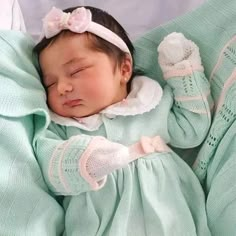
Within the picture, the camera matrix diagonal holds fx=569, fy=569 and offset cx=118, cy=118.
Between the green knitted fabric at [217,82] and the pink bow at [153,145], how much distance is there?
0.09 metres

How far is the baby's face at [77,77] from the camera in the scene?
1.21m

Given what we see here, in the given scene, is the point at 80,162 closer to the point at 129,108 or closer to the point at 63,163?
the point at 63,163

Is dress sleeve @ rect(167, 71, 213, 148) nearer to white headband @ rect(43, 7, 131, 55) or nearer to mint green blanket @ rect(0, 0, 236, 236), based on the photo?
mint green blanket @ rect(0, 0, 236, 236)

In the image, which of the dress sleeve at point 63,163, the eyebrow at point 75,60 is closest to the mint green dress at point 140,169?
the dress sleeve at point 63,163

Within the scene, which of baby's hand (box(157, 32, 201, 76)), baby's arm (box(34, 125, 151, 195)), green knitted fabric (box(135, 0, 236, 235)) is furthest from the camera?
baby's hand (box(157, 32, 201, 76))

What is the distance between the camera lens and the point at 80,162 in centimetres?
102

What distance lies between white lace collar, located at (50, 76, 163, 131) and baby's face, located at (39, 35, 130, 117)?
15 millimetres

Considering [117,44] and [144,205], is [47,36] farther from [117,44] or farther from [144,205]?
[144,205]

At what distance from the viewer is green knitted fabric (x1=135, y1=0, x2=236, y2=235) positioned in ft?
3.76

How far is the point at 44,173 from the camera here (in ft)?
3.68

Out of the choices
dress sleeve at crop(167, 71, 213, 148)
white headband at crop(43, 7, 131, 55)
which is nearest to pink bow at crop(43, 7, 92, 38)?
white headband at crop(43, 7, 131, 55)

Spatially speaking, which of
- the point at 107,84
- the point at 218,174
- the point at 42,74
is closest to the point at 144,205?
the point at 218,174

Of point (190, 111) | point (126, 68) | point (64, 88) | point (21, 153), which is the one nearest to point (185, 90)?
point (190, 111)

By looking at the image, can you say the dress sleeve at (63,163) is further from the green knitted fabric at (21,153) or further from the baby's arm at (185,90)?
the baby's arm at (185,90)
